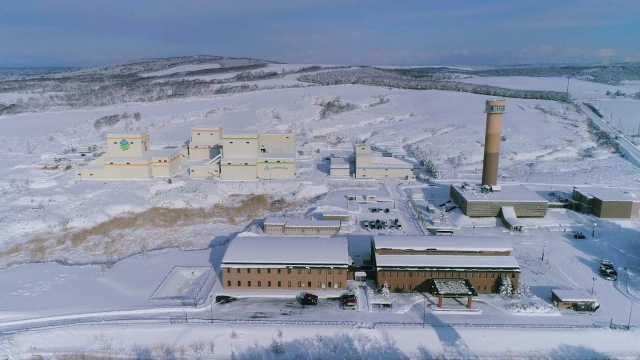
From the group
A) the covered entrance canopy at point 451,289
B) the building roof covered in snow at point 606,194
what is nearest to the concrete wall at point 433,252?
the covered entrance canopy at point 451,289

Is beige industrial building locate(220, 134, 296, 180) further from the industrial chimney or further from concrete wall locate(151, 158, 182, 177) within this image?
the industrial chimney

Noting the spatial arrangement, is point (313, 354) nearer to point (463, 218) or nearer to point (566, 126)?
point (463, 218)

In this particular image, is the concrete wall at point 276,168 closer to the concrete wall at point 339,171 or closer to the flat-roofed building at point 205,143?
the concrete wall at point 339,171

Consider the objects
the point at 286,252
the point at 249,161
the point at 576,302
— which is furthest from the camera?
the point at 249,161

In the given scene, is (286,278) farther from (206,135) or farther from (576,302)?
(206,135)

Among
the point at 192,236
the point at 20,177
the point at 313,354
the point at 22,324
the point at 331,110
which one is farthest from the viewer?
the point at 331,110

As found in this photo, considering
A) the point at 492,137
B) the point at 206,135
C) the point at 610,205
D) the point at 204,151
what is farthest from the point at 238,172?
the point at 610,205

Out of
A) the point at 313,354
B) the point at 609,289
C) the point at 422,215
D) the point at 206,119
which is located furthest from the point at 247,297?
the point at 206,119
